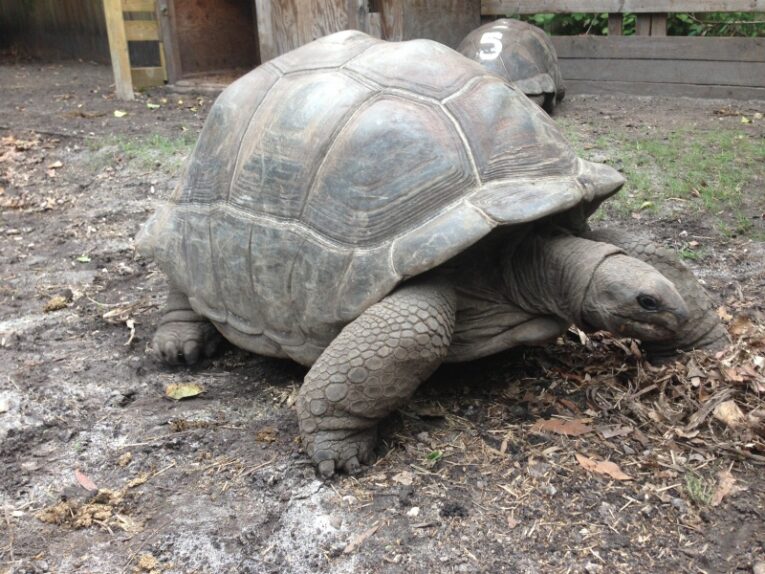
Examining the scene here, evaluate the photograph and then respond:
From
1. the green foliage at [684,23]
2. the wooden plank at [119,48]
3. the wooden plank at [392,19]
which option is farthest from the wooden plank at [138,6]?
the green foliage at [684,23]

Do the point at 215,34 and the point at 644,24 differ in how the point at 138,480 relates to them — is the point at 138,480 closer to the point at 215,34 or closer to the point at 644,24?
the point at 644,24

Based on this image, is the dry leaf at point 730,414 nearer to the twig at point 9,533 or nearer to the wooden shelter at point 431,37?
the twig at point 9,533

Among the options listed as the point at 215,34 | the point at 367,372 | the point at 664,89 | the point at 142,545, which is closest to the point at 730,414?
the point at 367,372

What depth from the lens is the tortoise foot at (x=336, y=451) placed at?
2.60m

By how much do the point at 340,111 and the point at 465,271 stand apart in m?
0.73

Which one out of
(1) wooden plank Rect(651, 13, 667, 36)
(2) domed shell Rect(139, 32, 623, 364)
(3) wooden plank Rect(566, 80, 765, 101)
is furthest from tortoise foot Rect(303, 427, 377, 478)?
(1) wooden plank Rect(651, 13, 667, 36)

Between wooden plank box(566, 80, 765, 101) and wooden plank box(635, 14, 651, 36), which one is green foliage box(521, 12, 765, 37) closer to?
wooden plank box(635, 14, 651, 36)

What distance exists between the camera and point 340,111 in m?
2.86

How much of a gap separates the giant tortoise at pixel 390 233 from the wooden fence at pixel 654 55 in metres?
5.19

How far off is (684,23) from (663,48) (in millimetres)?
1446

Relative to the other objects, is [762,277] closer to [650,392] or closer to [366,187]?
[650,392]

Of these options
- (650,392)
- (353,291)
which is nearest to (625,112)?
(650,392)

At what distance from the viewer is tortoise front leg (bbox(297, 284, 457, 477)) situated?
2.53 m

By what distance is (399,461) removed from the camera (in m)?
2.67
